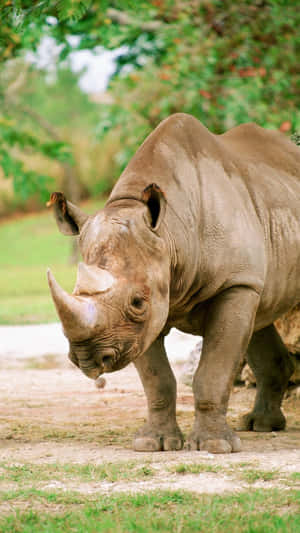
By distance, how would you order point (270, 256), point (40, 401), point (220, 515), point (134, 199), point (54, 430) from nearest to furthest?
1. point (220, 515)
2. point (134, 199)
3. point (270, 256)
4. point (54, 430)
5. point (40, 401)

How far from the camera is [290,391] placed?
857cm

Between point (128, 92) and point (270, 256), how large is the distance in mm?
7954

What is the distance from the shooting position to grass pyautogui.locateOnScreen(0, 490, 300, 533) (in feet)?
13.1

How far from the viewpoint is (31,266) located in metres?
29.1

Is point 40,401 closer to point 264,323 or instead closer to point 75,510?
point 264,323

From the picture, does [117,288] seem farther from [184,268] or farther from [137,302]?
[184,268]

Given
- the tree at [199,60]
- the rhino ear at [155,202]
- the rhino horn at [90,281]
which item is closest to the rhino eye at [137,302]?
the rhino horn at [90,281]

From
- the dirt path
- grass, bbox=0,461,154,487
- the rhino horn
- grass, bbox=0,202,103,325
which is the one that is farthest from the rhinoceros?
grass, bbox=0,202,103,325

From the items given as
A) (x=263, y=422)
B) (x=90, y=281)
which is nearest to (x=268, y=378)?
(x=263, y=422)

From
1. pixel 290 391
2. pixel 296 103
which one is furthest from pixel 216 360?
pixel 296 103

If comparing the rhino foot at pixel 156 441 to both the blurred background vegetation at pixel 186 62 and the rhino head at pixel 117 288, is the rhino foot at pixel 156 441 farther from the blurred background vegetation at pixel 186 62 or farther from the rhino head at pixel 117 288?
the blurred background vegetation at pixel 186 62

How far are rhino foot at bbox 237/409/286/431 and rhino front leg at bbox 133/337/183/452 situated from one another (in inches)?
44.6

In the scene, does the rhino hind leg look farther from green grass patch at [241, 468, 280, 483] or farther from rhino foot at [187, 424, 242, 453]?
green grass patch at [241, 468, 280, 483]

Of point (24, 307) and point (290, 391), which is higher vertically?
point (290, 391)
